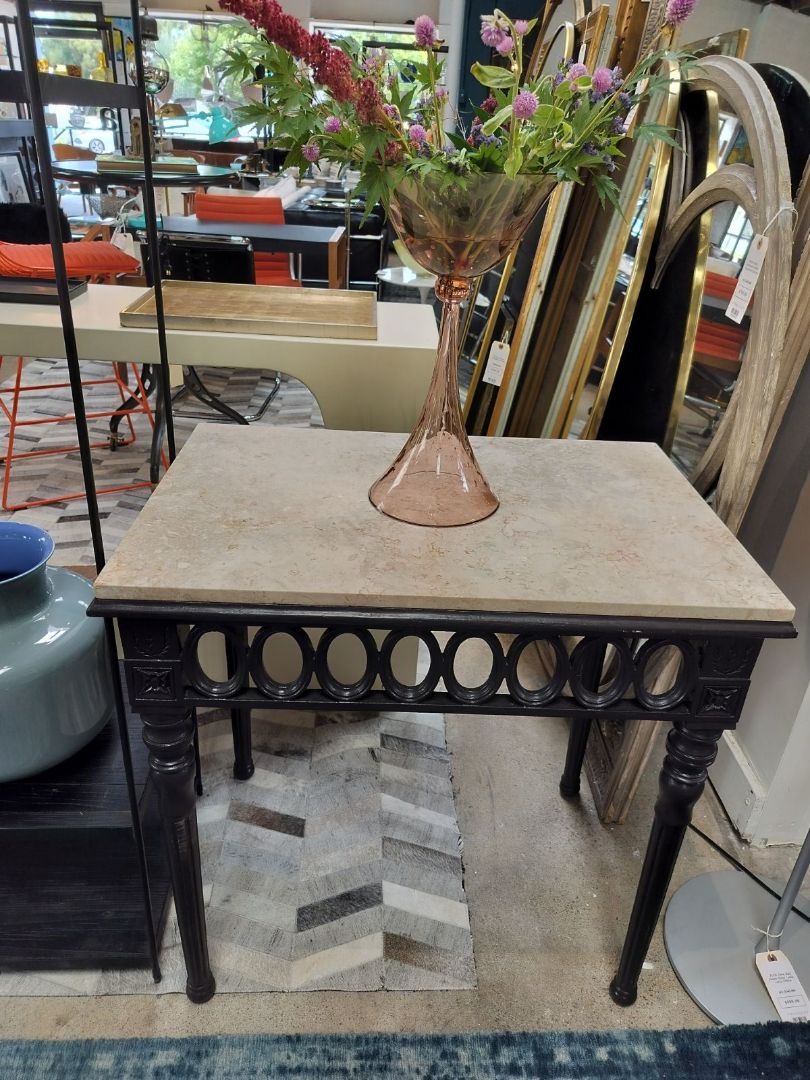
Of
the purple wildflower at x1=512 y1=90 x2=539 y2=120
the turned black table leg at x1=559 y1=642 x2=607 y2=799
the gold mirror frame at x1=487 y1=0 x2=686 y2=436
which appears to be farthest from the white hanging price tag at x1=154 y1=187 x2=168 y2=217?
the purple wildflower at x1=512 y1=90 x2=539 y2=120

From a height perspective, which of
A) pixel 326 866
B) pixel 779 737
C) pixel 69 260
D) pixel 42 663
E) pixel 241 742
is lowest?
pixel 326 866

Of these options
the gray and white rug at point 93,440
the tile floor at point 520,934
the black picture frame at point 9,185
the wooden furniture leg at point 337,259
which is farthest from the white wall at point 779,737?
the black picture frame at point 9,185

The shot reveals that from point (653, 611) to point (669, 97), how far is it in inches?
48.6

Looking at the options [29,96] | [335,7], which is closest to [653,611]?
[29,96]

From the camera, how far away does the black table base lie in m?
0.95

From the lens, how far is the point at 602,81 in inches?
32.9

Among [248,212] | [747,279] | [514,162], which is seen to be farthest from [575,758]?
→ [248,212]

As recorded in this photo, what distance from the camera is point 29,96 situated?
0.75m

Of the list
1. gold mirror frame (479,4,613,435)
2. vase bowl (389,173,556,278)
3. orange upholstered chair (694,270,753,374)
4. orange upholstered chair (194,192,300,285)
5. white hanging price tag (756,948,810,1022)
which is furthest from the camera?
orange upholstered chair (194,192,300,285)

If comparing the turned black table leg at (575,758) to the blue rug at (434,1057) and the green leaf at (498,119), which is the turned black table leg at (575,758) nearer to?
the blue rug at (434,1057)

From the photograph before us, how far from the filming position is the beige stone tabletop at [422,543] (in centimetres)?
95

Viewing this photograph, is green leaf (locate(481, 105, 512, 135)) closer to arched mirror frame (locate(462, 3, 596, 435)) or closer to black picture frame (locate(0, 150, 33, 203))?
arched mirror frame (locate(462, 3, 596, 435))

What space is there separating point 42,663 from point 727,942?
1.31m

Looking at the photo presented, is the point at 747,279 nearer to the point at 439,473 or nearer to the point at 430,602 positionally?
the point at 439,473
